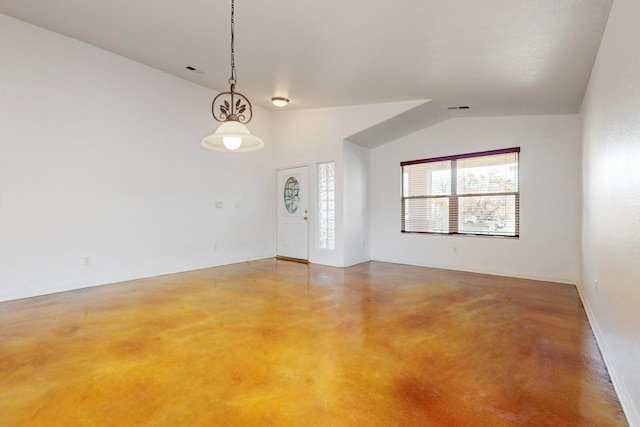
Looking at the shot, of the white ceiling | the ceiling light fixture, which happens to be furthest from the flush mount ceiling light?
the ceiling light fixture

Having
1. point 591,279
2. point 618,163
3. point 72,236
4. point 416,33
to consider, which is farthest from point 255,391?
point 72,236

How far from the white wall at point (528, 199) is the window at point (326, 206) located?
1.57 m

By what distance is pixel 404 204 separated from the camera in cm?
648

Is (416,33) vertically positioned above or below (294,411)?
above

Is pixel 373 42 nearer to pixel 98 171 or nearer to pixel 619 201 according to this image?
pixel 619 201

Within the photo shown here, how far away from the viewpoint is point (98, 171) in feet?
15.0

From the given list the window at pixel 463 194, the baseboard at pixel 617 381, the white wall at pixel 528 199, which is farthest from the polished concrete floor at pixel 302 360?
the window at pixel 463 194

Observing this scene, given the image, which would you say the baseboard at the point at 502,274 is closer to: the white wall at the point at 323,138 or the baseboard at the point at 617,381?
the white wall at the point at 323,138

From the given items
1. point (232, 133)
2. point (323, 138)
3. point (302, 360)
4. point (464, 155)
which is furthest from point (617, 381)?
point (323, 138)

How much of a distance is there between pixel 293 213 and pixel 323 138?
179 cm

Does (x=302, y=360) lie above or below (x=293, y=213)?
below

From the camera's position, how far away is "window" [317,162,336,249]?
627cm

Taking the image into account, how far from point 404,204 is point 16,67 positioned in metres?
6.41

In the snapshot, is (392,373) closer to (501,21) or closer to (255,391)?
(255,391)
